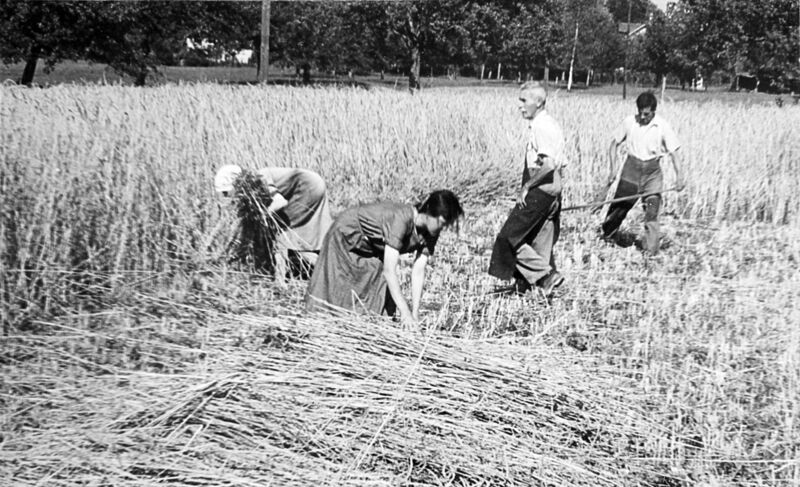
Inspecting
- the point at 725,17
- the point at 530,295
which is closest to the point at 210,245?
the point at 530,295

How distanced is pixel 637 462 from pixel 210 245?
2.84m

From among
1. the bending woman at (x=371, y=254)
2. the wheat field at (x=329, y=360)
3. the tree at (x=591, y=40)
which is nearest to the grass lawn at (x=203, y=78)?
the tree at (x=591, y=40)

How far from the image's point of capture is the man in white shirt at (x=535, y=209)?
202 inches

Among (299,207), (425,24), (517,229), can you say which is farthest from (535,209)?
(425,24)

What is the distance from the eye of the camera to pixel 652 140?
21.9 feet

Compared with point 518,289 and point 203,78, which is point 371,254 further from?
point 203,78

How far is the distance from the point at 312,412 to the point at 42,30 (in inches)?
759

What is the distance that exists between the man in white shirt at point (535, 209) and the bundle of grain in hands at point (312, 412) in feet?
7.13

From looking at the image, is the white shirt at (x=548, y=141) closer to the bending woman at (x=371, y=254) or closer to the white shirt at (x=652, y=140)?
the bending woman at (x=371, y=254)

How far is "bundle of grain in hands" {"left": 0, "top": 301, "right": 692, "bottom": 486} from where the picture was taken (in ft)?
8.02

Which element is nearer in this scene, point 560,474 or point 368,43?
point 560,474

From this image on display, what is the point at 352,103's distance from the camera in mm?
12688

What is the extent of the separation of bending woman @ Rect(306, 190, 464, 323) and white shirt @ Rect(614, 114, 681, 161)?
3513 mm

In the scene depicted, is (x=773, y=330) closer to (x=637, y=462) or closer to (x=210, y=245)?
(x=637, y=462)
